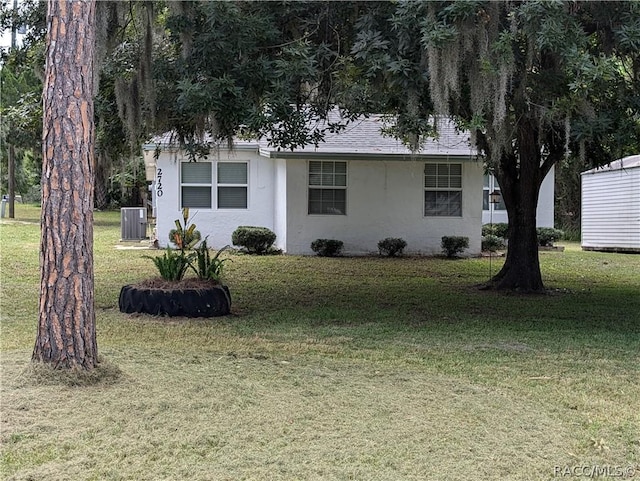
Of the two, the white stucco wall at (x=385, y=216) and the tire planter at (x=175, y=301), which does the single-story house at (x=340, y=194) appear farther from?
the tire planter at (x=175, y=301)

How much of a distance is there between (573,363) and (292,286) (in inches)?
239

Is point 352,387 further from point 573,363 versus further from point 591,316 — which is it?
point 591,316

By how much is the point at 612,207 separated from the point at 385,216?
7.20 m

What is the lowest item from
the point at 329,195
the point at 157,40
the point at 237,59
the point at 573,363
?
the point at 573,363

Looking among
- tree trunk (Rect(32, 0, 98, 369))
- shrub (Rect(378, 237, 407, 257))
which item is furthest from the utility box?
tree trunk (Rect(32, 0, 98, 369))

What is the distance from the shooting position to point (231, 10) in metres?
6.93

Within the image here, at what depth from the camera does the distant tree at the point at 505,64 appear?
20.5 ft

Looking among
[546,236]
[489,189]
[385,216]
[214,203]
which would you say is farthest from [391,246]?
[546,236]

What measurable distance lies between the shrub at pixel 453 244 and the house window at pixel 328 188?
266cm

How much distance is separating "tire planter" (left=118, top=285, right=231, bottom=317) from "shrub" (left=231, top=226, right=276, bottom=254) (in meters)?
8.14

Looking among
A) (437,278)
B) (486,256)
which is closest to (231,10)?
(437,278)

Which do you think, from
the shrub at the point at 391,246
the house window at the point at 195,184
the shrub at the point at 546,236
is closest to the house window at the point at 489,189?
the shrub at the point at 546,236

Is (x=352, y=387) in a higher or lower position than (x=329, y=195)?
lower

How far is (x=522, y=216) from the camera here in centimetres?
1117
